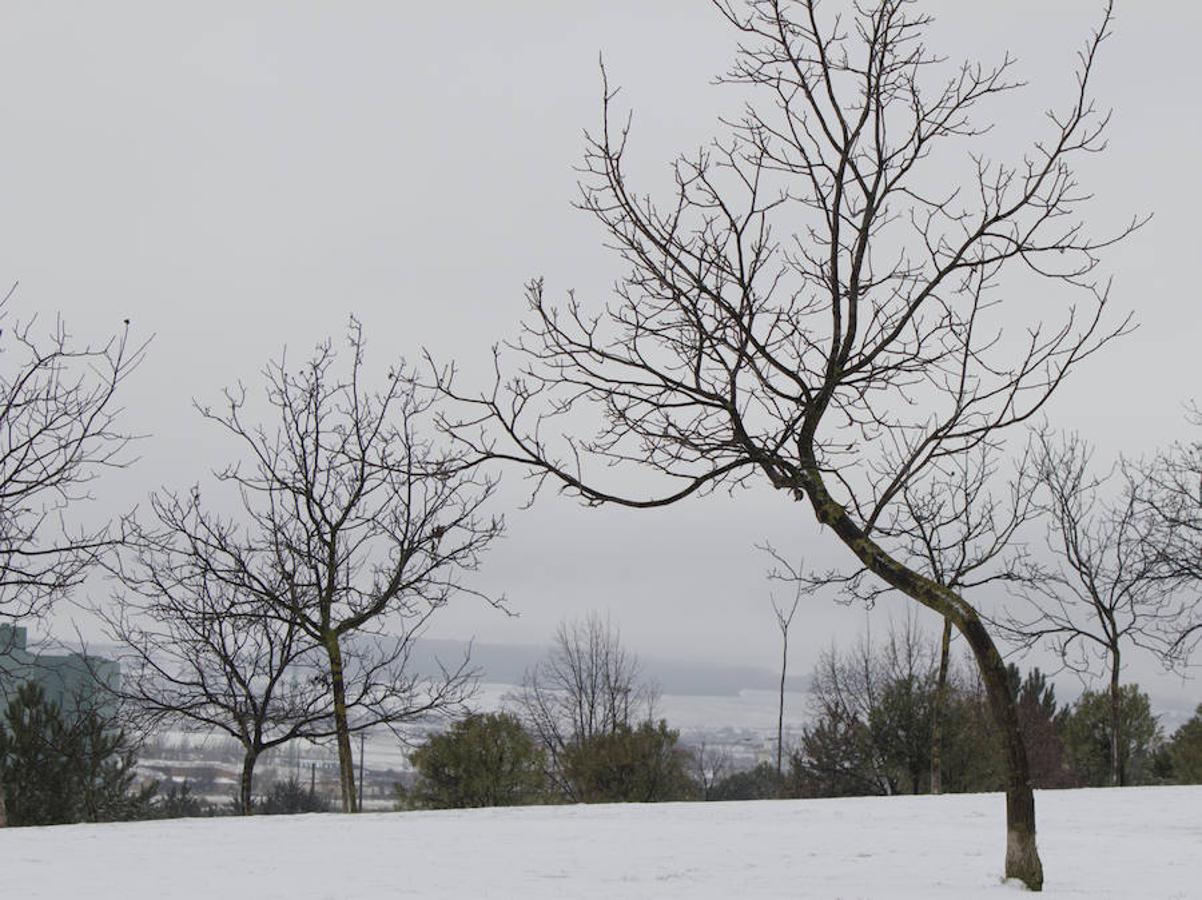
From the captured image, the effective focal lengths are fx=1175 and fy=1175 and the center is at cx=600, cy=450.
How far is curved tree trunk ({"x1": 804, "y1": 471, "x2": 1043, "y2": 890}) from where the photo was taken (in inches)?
345

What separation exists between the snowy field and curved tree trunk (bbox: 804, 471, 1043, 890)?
31cm

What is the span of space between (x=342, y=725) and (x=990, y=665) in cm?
1129

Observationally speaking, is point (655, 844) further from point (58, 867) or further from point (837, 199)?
point (837, 199)

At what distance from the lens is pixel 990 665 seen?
8.84 meters

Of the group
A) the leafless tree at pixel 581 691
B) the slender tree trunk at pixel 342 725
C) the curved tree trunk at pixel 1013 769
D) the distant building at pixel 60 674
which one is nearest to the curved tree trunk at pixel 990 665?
the curved tree trunk at pixel 1013 769

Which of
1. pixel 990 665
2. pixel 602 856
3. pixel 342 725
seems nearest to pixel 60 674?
pixel 342 725

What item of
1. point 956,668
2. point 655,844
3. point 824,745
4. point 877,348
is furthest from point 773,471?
point 956,668

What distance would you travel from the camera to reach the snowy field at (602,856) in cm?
884

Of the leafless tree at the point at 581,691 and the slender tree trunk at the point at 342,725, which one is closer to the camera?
the slender tree trunk at the point at 342,725

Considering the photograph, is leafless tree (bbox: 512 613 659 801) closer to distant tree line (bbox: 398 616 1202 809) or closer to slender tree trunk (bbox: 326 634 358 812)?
distant tree line (bbox: 398 616 1202 809)

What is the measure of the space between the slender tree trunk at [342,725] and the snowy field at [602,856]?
7.15ft

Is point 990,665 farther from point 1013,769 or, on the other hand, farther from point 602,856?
point 602,856

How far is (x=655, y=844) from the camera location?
37.9 feet

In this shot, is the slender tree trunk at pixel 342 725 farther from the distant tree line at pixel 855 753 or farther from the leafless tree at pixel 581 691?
the leafless tree at pixel 581 691
